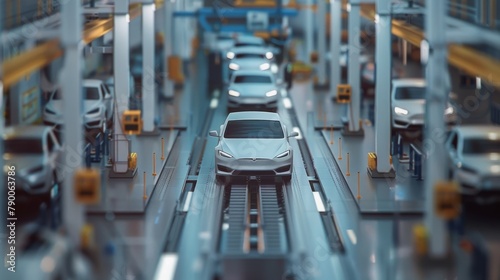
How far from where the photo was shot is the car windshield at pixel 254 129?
78.0ft

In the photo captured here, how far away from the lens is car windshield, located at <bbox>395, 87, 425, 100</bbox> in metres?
29.2

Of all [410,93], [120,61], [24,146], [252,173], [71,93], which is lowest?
[252,173]

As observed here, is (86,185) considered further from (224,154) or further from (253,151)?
(253,151)

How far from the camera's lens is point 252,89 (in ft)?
107

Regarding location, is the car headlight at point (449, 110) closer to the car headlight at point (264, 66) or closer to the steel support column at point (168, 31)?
the car headlight at point (264, 66)

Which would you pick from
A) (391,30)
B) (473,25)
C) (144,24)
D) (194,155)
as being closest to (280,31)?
(144,24)

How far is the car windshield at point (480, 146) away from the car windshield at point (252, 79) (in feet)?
40.7

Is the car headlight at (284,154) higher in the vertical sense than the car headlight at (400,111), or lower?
lower

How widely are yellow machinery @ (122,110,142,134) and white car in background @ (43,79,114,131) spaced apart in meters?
3.77

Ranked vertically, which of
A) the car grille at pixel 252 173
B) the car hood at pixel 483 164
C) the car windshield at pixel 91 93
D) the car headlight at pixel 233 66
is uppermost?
the car headlight at pixel 233 66

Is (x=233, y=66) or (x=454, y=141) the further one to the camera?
(x=233, y=66)

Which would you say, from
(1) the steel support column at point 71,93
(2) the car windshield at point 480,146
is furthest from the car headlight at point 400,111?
(1) the steel support column at point 71,93

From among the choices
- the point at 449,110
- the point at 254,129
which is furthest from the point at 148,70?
the point at 449,110

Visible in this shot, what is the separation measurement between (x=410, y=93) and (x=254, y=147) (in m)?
7.89
